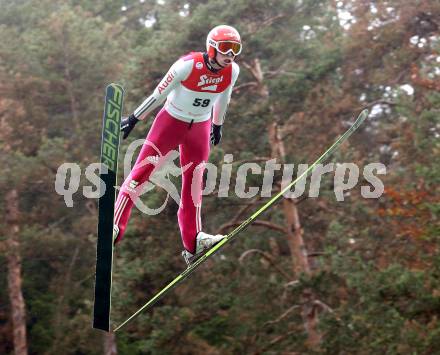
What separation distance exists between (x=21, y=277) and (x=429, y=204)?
11.0 m

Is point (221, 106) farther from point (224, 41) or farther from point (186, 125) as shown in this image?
point (224, 41)

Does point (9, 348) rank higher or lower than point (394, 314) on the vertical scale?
lower

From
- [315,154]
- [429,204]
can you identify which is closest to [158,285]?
[315,154]

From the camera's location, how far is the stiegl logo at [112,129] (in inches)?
198

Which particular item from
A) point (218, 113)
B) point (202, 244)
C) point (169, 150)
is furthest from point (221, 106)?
point (202, 244)

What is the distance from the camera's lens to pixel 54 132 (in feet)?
69.5

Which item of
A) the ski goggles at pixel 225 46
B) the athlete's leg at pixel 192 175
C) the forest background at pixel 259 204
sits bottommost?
the forest background at pixel 259 204

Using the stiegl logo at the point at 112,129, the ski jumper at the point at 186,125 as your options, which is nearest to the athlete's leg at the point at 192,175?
the ski jumper at the point at 186,125

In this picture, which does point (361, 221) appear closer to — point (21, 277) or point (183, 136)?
point (21, 277)

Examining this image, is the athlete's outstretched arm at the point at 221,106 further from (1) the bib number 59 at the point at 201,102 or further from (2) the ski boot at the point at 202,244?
(2) the ski boot at the point at 202,244

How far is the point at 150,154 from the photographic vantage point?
225 inches

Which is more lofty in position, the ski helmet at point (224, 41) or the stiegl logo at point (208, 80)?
the ski helmet at point (224, 41)

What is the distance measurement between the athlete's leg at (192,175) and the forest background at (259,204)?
6.16 metres

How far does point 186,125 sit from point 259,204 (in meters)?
9.41
